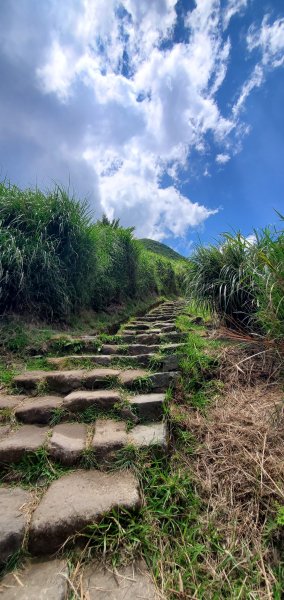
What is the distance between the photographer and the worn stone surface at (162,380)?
6.65 ft

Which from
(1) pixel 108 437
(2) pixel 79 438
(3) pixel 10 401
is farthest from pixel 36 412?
(1) pixel 108 437

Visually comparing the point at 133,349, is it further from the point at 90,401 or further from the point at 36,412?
the point at 36,412

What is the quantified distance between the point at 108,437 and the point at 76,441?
0.59ft

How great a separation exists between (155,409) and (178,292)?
981cm

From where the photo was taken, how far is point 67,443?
4.97ft

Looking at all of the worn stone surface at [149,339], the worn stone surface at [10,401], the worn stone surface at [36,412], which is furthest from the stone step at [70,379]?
the worn stone surface at [149,339]

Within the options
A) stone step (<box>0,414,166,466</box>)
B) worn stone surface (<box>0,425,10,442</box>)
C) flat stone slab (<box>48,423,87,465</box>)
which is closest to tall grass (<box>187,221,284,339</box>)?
stone step (<box>0,414,166,466</box>)

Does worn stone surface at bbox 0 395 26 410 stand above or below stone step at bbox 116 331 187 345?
below

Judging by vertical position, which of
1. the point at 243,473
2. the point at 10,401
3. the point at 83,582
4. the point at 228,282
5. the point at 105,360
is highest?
the point at 228,282

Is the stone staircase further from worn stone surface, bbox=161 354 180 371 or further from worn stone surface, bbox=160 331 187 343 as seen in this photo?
worn stone surface, bbox=160 331 187 343

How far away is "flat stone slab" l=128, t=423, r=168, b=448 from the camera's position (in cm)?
148

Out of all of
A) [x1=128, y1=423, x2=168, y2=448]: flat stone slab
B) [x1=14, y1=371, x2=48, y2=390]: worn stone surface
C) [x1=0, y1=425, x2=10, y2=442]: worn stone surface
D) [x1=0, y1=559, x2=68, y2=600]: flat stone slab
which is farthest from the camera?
[x1=14, y1=371, x2=48, y2=390]: worn stone surface

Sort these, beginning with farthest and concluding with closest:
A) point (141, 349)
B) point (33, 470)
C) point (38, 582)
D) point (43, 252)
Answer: point (43, 252), point (141, 349), point (33, 470), point (38, 582)

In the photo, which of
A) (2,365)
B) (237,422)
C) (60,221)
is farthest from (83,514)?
(60,221)
